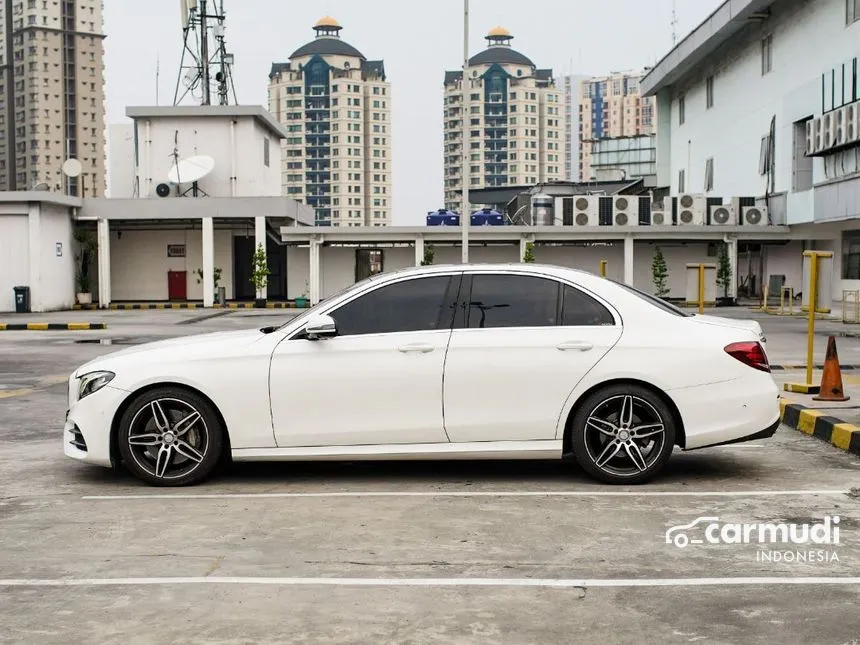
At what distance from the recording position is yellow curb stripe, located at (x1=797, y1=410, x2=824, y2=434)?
9.72m

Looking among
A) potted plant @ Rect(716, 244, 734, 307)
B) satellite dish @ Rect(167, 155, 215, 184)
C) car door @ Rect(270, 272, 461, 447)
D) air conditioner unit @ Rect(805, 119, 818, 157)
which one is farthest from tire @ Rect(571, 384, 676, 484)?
satellite dish @ Rect(167, 155, 215, 184)

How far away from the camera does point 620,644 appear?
13.7 feet

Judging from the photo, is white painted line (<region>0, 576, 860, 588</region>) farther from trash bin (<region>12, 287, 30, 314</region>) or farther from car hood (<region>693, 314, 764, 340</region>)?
trash bin (<region>12, 287, 30, 314</region>)

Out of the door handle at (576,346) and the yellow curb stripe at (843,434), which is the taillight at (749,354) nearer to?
the door handle at (576,346)

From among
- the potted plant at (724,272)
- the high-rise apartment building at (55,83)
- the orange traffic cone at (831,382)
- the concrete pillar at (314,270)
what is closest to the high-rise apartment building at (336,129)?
the high-rise apartment building at (55,83)

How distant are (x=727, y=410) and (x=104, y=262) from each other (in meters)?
38.1

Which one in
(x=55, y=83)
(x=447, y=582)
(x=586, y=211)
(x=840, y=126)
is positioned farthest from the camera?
(x=55, y=83)

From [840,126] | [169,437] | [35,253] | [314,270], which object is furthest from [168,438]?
[314,270]

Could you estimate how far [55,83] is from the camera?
15650cm

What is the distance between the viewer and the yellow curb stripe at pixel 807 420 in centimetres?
972

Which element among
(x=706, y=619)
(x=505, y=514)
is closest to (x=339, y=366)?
(x=505, y=514)

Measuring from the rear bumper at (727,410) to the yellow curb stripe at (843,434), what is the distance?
1.73 m

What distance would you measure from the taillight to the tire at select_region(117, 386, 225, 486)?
357 centimetres

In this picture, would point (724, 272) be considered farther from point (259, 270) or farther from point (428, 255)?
point (259, 270)
